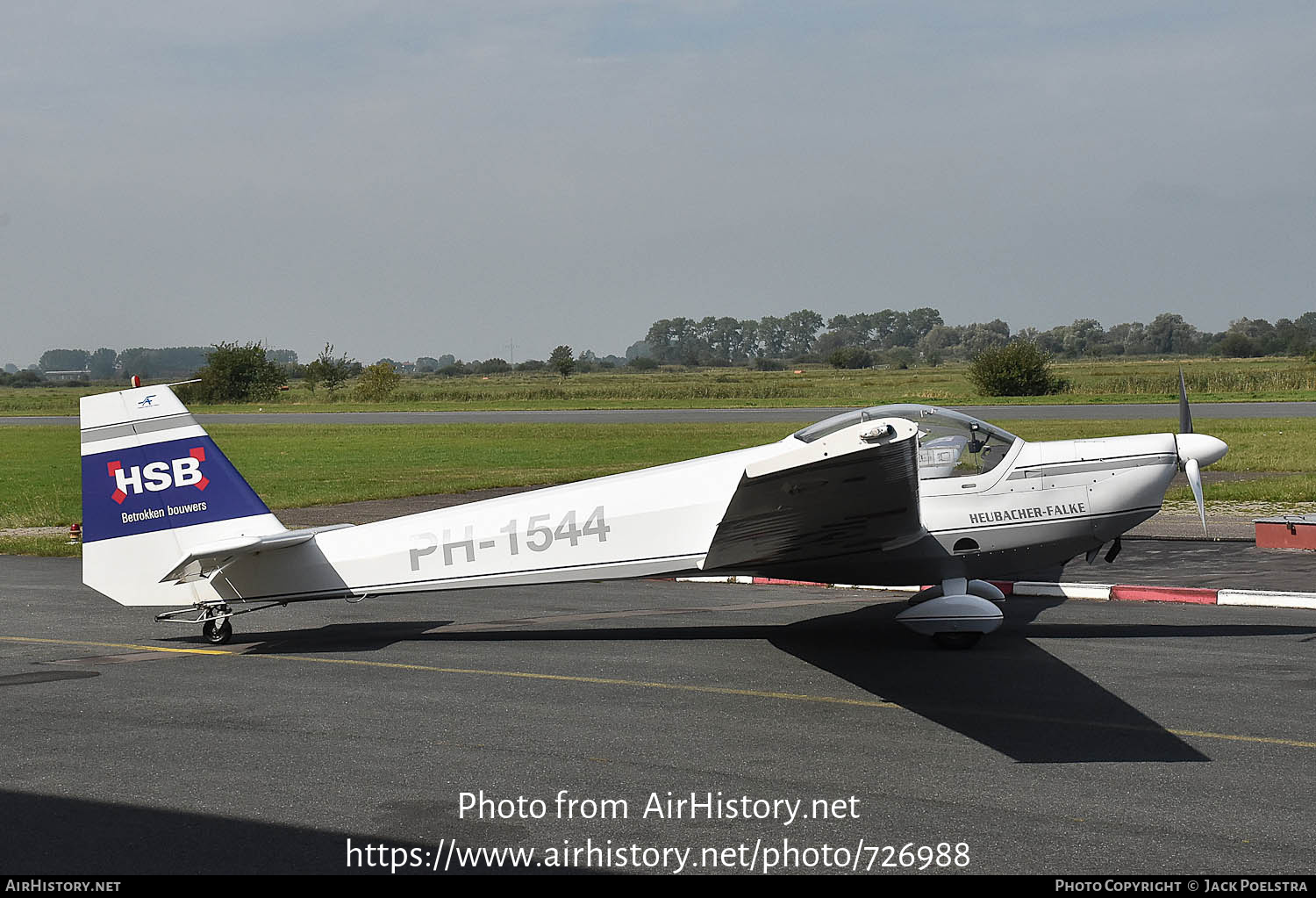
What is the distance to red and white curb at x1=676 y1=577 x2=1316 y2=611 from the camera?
11.0m

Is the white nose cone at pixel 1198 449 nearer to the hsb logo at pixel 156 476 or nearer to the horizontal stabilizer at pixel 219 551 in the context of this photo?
the horizontal stabilizer at pixel 219 551

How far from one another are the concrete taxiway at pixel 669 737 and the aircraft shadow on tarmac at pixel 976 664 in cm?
4

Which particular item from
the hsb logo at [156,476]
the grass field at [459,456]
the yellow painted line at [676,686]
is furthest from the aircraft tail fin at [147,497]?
the grass field at [459,456]

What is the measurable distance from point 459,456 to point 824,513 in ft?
84.4

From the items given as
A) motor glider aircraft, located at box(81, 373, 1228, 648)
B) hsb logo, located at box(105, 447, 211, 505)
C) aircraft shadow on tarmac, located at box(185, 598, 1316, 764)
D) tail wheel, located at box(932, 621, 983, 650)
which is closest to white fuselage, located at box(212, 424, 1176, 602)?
motor glider aircraft, located at box(81, 373, 1228, 648)

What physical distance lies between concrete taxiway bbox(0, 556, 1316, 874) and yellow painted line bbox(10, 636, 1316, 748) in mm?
35

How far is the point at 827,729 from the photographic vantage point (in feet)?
24.0

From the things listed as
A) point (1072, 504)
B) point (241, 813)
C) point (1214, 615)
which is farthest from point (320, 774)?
point (1214, 615)

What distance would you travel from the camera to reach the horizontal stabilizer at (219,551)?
947 cm

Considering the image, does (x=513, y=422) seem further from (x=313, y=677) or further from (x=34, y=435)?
(x=313, y=677)

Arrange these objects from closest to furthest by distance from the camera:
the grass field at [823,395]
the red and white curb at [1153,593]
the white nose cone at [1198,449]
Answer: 1. the white nose cone at [1198,449]
2. the red and white curb at [1153,593]
3. the grass field at [823,395]

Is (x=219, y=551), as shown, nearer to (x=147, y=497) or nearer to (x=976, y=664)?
(x=147, y=497)

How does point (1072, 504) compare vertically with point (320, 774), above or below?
above
